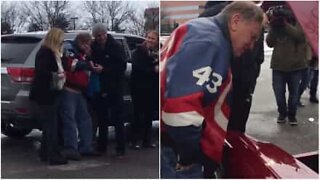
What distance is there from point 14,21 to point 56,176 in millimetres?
752

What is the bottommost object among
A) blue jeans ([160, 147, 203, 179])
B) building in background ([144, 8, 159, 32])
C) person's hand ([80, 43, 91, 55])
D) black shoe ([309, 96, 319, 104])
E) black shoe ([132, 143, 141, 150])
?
blue jeans ([160, 147, 203, 179])

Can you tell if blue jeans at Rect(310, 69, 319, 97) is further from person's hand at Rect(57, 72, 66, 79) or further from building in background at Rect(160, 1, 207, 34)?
person's hand at Rect(57, 72, 66, 79)

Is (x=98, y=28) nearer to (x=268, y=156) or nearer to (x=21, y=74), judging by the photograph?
(x=21, y=74)

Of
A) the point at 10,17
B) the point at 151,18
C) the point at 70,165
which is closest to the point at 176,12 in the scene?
the point at 151,18

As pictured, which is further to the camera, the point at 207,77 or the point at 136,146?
the point at 136,146

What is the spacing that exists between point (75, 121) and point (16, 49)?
433mm

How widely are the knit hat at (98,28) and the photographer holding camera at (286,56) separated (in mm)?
758

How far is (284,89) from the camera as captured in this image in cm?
300

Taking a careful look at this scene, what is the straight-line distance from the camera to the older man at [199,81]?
107 inches

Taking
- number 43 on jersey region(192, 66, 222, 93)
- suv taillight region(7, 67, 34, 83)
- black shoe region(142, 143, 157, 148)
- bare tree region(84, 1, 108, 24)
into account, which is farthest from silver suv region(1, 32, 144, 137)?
black shoe region(142, 143, 157, 148)

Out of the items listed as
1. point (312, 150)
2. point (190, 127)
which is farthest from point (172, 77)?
point (312, 150)

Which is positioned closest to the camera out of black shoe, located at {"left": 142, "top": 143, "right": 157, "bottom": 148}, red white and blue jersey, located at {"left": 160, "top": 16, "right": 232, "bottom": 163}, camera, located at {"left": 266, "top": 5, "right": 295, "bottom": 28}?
red white and blue jersey, located at {"left": 160, "top": 16, "right": 232, "bottom": 163}

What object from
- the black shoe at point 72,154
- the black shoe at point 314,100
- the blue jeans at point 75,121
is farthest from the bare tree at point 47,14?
the black shoe at point 314,100

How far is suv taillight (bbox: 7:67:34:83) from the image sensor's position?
2.86 metres
